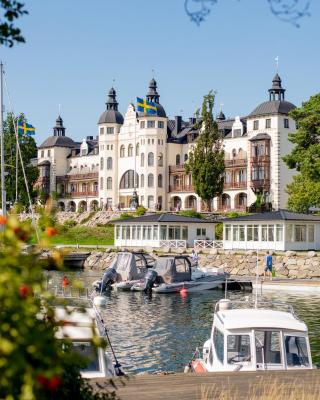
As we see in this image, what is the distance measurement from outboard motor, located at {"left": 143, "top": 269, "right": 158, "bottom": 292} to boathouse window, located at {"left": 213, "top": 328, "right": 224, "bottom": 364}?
27514mm

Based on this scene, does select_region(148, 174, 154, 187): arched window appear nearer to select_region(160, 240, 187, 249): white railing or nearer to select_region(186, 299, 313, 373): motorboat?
select_region(160, 240, 187, 249): white railing

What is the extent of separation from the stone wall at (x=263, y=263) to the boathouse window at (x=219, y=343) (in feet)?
123

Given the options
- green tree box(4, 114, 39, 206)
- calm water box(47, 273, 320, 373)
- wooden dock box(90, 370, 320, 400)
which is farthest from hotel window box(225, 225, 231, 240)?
wooden dock box(90, 370, 320, 400)

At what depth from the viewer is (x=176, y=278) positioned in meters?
Answer: 46.1

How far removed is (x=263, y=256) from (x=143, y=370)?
125 ft

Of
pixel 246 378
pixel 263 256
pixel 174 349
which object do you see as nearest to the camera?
pixel 246 378

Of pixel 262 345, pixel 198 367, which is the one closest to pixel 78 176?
pixel 198 367

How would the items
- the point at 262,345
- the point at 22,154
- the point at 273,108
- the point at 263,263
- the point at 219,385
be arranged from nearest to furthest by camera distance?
the point at 219,385 → the point at 262,345 → the point at 263,263 → the point at 273,108 → the point at 22,154

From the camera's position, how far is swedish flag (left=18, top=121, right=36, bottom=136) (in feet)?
340

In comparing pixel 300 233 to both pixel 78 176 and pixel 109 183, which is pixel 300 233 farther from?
Result: pixel 78 176

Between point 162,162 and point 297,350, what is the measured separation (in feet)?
306

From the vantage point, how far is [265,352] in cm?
1558

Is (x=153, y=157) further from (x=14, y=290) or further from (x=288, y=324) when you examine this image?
(x=14, y=290)

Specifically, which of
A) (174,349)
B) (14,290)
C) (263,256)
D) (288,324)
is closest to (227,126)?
(263,256)
